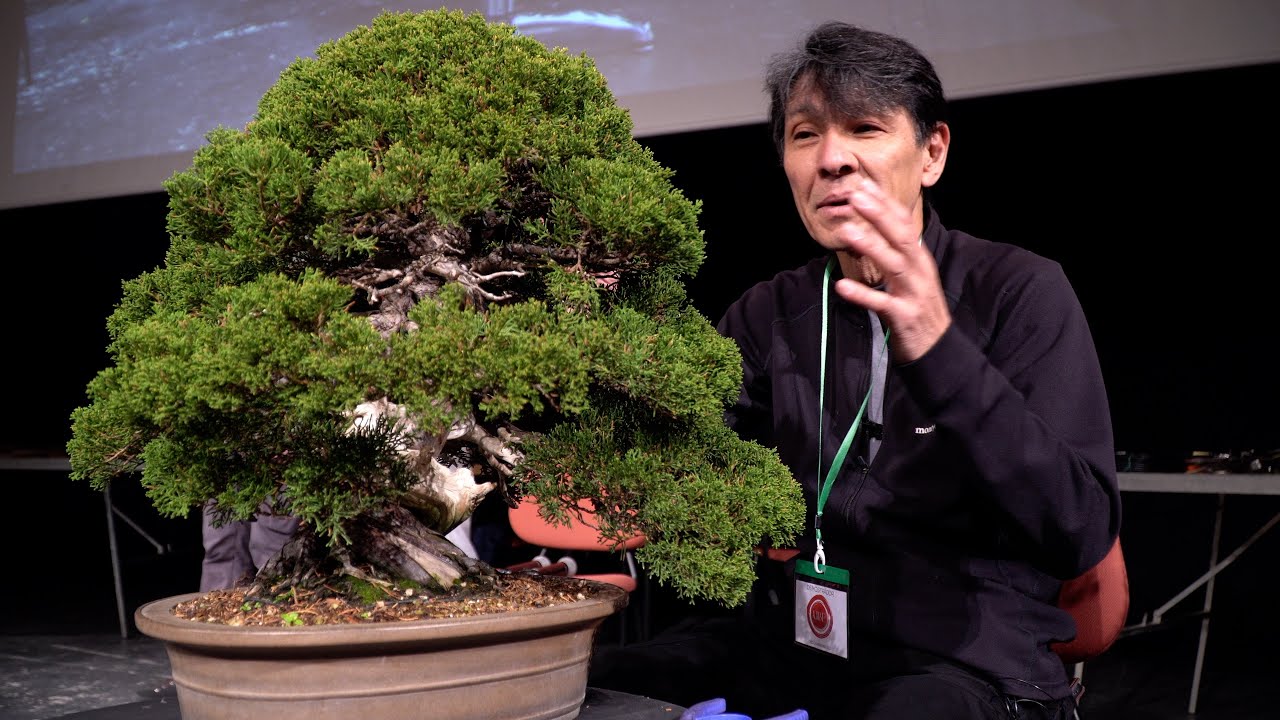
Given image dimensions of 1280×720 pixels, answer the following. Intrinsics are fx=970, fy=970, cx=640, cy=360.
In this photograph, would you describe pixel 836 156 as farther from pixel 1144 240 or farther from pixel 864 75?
pixel 1144 240

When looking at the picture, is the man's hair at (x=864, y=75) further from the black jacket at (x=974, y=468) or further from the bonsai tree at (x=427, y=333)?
the bonsai tree at (x=427, y=333)

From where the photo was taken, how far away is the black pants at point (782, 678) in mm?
1052

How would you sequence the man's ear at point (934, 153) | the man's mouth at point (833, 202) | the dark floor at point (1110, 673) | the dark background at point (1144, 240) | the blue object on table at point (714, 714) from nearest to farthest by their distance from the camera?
the blue object on table at point (714, 714) → the man's mouth at point (833, 202) → the man's ear at point (934, 153) → the dark floor at point (1110, 673) → the dark background at point (1144, 240)

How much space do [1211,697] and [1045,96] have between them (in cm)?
213

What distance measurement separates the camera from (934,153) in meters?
1.26

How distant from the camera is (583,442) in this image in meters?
0.86

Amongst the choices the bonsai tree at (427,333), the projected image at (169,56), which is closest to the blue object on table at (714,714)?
the bonsai tree at (427,333)

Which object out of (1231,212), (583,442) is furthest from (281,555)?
(1231,212)

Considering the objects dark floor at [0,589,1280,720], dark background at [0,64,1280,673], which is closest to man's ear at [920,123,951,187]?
dark floor at [0,589,1280,720]

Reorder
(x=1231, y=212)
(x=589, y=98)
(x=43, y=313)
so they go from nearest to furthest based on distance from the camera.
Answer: (x=589, y=98)
(x=1231, y=212)
(x=43, y=313)

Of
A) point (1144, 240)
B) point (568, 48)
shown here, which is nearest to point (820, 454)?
point (568, 48)

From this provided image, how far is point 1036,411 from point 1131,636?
3.58m

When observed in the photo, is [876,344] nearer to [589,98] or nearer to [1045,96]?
[589,98]

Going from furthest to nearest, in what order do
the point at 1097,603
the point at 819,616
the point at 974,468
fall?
the point at 1097,603, the point at 819,616, the point at 974,468
